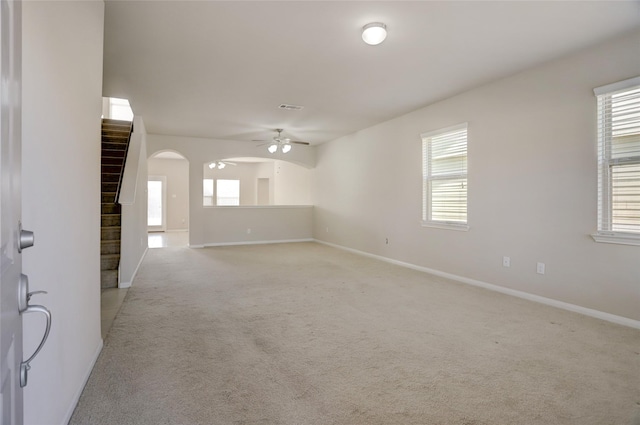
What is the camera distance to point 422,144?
5309 millimetres

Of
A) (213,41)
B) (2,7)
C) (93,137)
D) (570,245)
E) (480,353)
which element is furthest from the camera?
(570,245)

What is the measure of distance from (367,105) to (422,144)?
41.1 inches

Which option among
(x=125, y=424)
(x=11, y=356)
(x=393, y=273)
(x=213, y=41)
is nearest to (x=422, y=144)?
(x=393, y=273)

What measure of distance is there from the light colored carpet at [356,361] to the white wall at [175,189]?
7991mm

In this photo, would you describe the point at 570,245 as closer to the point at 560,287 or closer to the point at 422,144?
the point at 560,287

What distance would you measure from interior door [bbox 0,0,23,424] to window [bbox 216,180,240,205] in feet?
41.3

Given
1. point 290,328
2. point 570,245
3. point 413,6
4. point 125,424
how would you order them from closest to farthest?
1. point 125,424
2. point 413,6
3. point 290,328
4. point 570,245

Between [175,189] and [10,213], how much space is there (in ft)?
38.4

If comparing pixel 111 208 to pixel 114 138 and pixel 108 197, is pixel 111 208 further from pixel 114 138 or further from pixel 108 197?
pixel 114 138

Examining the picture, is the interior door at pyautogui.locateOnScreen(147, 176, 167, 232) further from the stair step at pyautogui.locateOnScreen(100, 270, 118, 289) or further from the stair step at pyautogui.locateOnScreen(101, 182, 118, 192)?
the stair step at pyautogui.locateOnScreen(100, 270, 118, 289)

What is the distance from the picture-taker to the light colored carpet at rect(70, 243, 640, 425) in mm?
1786

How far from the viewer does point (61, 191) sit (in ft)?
5.45

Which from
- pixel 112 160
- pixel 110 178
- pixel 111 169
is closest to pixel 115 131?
pixel 112 160

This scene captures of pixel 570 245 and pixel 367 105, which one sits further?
pixel 367 105
